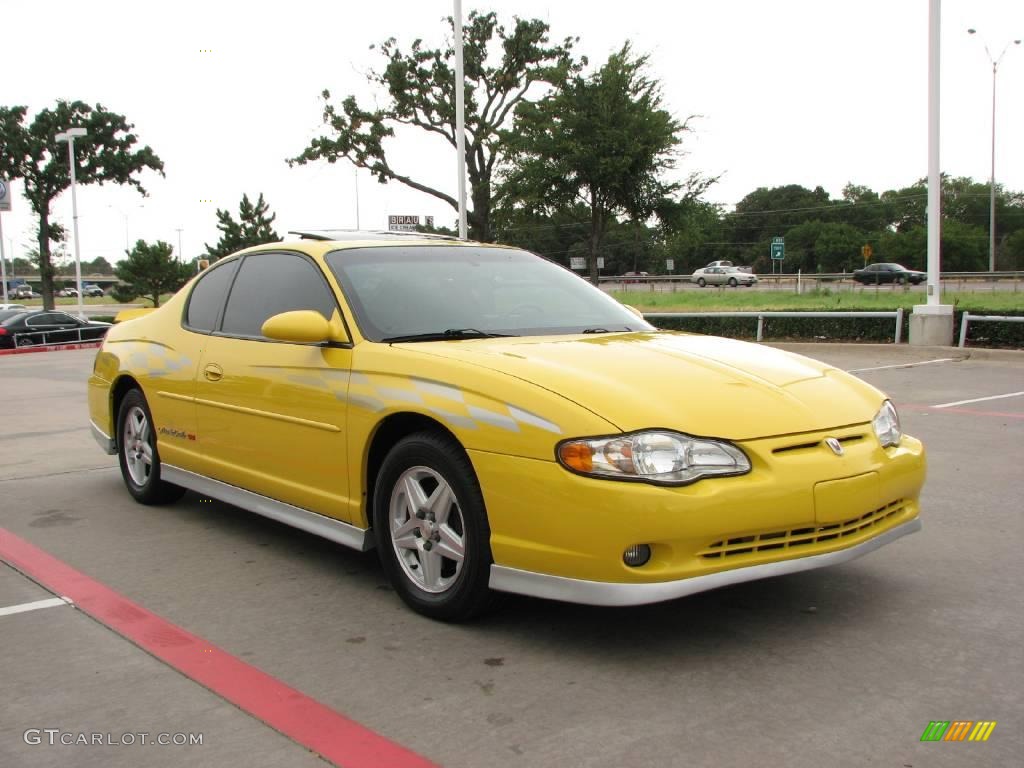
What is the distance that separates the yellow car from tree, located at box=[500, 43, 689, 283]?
23.5 m

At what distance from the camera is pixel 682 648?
12.2 ft

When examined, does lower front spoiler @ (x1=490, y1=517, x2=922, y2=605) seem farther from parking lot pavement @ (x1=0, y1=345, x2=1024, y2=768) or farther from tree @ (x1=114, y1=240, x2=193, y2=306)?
tree @ (x1=114, y1=240, x2=193, y2=306)

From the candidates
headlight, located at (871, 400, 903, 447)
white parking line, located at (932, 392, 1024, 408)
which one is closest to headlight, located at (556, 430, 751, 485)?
headlight, located at (871, 400, 903, 447)

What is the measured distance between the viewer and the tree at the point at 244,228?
7100 cm

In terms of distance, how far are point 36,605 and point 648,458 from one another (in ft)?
8.96

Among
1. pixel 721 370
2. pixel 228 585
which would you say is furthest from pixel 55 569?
pixel 721 370

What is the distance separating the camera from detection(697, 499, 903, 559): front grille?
3.51 metres

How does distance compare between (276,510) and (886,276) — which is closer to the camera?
(276,510)

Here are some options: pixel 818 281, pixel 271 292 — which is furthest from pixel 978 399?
pixel 818 281

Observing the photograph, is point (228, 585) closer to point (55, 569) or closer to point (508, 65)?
point (55, 569)

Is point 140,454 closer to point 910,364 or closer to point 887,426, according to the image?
point 887,426

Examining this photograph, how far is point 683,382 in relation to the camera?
388 cm

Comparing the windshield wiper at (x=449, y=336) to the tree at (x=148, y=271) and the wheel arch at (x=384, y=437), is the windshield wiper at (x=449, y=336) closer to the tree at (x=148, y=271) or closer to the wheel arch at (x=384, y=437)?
the wheel arch at (x=384, y=437)

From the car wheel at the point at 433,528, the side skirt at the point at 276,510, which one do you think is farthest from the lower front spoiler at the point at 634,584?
the side skirt at the point at 276,510
